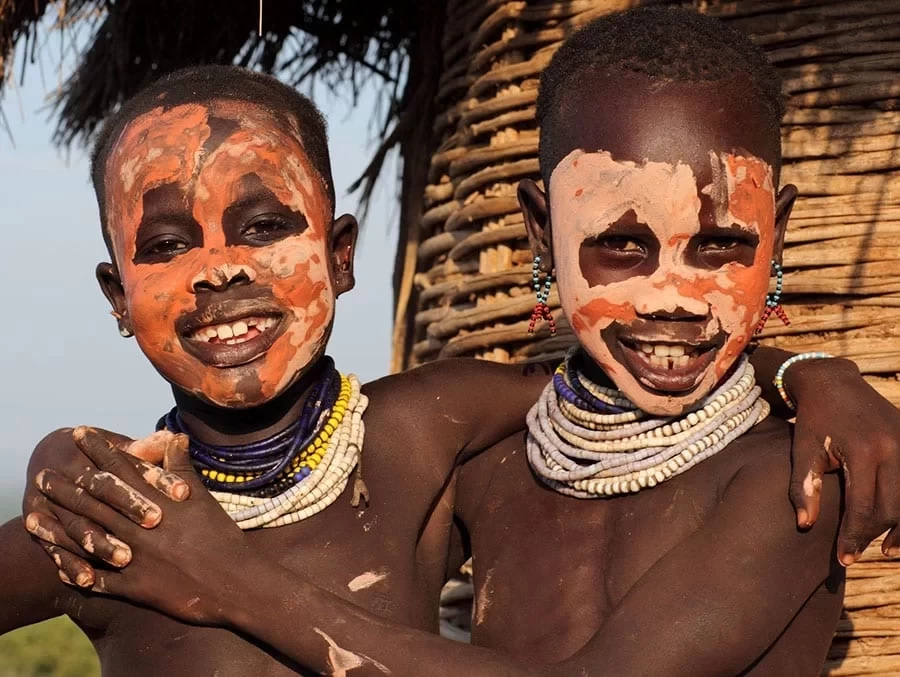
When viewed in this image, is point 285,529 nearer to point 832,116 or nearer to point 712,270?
point 712,270

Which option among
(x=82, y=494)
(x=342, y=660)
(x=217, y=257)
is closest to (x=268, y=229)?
(x=217, y=257)

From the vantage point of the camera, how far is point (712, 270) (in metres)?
2.80

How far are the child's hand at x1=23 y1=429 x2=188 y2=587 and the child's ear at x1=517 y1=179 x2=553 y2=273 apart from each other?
0.85 m

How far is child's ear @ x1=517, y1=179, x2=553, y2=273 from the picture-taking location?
10.1 ft

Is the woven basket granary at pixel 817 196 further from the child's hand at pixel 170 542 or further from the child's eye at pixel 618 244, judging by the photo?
the child's hand at pixel 170 542

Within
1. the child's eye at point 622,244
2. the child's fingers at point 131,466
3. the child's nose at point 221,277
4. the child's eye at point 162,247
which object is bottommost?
the child's fingers at point 131,466

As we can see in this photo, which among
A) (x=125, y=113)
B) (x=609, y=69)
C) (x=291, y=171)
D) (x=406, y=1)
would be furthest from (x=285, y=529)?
(x=406, y=1)

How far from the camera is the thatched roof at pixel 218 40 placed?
561cm

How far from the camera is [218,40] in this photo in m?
5.75

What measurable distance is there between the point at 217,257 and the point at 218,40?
3.05 meters

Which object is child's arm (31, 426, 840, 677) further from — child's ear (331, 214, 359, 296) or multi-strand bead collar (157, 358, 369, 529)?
child's ear (331, 214, 359, 296)

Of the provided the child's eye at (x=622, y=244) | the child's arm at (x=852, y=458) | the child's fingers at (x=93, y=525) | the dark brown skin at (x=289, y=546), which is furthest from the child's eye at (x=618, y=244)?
the child's fingers at (x=93, y=525)

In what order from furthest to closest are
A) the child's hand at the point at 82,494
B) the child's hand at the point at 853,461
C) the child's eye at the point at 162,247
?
1. the child's eye at the point at 162,247
2. the child's hand at the point at 82,494
3. the child's hand at the point at 853,461

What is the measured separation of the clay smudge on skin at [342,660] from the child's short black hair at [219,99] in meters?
0.93
